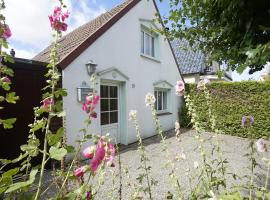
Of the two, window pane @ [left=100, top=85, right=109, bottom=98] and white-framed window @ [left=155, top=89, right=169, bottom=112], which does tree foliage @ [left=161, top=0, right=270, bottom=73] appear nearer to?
window pane @ [left=100, top=85, right=109, bottom=98]

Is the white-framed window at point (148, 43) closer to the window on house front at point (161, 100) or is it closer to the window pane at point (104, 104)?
the window on house front at point (161, 100)

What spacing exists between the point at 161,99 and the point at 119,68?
4.58 m

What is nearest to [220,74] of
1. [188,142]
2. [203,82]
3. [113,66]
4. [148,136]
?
[203,82]

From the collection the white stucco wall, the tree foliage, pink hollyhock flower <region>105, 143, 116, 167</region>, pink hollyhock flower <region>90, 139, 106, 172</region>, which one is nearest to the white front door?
the white stucco wall

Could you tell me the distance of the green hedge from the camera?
11.4 meters

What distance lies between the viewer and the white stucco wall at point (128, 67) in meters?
6.81

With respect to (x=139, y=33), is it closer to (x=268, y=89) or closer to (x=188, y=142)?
(x=188, y=142)

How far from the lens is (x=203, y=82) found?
230 centimetres

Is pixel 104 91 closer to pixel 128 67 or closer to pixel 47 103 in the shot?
pixel 128 67

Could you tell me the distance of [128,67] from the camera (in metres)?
9.34

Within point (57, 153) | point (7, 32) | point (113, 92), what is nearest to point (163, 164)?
point (57, 153)

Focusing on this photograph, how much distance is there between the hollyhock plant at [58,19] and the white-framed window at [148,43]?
9.50m

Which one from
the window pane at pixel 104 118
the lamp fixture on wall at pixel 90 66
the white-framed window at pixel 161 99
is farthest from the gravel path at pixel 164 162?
the lamp fixture on wall at pixel 90 66

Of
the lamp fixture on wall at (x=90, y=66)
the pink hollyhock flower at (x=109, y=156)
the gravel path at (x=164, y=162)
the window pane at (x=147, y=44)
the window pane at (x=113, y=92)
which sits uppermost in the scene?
the window pane at (x=147, y=44)
